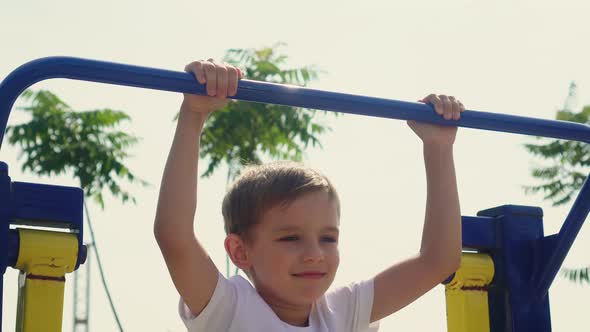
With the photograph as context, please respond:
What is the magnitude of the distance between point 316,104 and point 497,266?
0.79 metres

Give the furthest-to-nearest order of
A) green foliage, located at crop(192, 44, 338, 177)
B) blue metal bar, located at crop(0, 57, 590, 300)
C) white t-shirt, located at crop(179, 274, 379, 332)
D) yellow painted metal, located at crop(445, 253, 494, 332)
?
1. green foliage, located at crop(192, 44, 338, 177)
2. yellow painted metal, located at crop(445, 253, 494, 332)
3. white t-shirt, located at crop(179, 274, 379, 332)
4. blue metal bar, located at crop(0, 57, 590, 300)

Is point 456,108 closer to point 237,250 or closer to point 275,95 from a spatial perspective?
point 275,95

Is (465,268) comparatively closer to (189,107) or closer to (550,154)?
(189,107)

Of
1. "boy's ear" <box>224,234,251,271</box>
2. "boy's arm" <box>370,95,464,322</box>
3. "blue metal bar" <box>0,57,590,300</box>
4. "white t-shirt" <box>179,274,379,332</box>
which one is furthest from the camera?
"boy's arm" <box>370,95,464,322</box>

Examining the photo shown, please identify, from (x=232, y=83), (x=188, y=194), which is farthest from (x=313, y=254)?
(x=232, y=83)

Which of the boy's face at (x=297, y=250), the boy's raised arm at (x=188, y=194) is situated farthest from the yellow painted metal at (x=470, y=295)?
the boy's raised arm at (x=188, y=194)

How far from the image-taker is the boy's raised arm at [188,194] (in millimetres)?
1807

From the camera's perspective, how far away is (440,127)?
220cm

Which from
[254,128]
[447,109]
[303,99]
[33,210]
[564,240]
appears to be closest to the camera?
[33,210]

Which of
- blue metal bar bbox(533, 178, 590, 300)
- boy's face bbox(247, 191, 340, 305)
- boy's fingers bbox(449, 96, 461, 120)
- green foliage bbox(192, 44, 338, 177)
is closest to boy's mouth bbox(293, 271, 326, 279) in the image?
boy's face bbox(247, 191, 340, 305)

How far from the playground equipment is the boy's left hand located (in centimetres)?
2

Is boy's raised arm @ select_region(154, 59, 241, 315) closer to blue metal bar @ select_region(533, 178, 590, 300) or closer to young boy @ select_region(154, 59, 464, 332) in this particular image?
young boy @ select_region(154, 59, 464, 332)

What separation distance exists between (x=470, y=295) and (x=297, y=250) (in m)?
0.61

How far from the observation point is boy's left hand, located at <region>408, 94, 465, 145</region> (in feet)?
7.02
